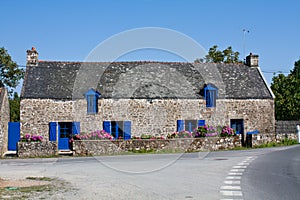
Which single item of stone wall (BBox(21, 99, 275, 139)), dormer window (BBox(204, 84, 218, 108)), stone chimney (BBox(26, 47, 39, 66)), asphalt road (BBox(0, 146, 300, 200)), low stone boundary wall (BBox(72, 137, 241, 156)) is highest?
stone chimney (BBox(26, 47, 39, 66))

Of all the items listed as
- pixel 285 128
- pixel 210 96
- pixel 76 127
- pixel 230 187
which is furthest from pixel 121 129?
pixel 230 187

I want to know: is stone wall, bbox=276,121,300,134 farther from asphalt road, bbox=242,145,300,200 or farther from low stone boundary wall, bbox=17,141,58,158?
asphalt road, bbox=242,145,300,200

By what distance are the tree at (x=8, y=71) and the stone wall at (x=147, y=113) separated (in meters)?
13.2

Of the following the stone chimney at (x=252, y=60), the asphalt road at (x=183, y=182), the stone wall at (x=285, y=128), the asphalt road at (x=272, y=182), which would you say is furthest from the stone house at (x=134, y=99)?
the asphalt road at (x=272, y=182)

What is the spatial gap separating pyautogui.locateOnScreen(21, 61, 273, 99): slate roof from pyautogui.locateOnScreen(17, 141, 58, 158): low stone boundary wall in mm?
5039

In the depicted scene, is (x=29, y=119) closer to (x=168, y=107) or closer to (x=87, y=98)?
(x=87, y=98)

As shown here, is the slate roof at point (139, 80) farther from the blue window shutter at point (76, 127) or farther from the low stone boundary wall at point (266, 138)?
the low stone boundary wall at point (266, 138)

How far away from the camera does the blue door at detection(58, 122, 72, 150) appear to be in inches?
1067

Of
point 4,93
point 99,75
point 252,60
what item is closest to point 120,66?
point 99,75

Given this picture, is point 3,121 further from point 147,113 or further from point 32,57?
point 147,113

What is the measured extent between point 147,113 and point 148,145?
14.8 ft

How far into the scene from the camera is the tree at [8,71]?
38500mm

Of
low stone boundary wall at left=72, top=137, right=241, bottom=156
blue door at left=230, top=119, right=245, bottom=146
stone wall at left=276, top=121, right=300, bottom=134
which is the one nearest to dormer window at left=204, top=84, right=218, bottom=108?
blue door at left=230, top=119, right=245, bottom=146

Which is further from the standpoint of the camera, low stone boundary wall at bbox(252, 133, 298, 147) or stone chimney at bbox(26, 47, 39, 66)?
stone chimney at bbox(26, 47, 39, 66)
